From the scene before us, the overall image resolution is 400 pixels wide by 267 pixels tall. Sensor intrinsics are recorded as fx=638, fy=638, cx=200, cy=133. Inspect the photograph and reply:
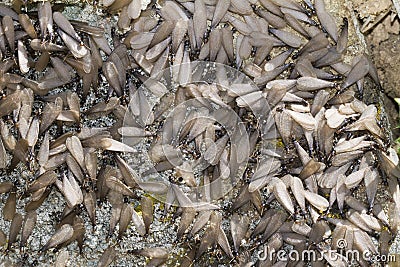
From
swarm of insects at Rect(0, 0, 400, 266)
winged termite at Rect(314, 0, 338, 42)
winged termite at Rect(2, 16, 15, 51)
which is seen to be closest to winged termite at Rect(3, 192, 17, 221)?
swarm of insects at Rect(0, 0, 400, 266)

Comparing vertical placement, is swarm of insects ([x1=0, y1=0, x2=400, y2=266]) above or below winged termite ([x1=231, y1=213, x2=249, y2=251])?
above

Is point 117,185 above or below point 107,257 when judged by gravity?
above

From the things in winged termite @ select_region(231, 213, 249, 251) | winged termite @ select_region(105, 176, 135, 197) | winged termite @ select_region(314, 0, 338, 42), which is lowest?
winged termite @ select_region(231, 213, 249, 251)

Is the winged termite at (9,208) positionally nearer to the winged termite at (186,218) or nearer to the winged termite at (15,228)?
the winged termite at (15,228)

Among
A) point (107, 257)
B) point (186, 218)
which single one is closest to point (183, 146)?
point (186, 218)

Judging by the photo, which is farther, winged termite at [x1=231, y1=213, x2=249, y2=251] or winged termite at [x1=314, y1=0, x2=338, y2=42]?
winged termite at [x1=314, y1=0, x2=338, y2=42]

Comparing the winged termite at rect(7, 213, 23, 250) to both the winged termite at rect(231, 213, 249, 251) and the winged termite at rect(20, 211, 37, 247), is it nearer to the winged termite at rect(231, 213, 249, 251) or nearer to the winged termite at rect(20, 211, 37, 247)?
the winged termite at rect(20, 211, 37, 247)

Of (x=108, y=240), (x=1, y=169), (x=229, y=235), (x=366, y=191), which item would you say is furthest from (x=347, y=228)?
(x=1, y=169)

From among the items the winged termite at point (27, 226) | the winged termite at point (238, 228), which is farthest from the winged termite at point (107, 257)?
the winged termite at point (238, 228)

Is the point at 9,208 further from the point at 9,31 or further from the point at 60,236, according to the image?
the point at 9,31
